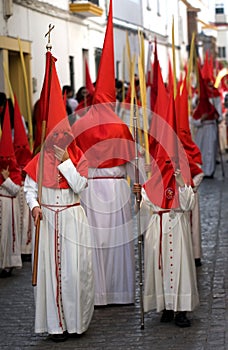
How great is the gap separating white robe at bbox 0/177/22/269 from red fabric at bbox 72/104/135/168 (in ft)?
6.07

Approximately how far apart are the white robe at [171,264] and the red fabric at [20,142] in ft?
10.1

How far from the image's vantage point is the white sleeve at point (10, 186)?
407 inches

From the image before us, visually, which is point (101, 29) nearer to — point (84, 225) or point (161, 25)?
point (161, 25)

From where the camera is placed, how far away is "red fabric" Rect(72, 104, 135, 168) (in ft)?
28.3

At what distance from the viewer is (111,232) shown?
8.96 meters

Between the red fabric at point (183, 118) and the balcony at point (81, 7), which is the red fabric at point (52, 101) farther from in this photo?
the balcony at point (81, 7)

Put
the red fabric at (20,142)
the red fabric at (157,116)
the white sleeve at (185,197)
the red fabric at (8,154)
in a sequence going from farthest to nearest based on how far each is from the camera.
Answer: the red fabric at (20,142)
the red fabric at (8,154)
the red fabric at (157,116)
the white sleeve at (185,197)

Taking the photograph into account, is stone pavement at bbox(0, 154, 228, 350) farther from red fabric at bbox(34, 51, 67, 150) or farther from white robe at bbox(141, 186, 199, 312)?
red fabric at bbox(34, 51, 67, 150)

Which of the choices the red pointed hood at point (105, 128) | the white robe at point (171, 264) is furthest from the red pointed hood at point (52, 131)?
the red pointed hood at point (105, 128)

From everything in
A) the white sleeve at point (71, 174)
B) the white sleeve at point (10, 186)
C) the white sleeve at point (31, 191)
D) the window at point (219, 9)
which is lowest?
the white sleeve at point (10, 186)

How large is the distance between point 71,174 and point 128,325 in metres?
1.42

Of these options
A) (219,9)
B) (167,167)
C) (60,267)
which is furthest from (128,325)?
(219,9)

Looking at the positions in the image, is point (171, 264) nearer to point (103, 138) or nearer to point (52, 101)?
point (103, 138)

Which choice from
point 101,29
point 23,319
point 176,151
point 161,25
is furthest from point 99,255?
point 161,25
